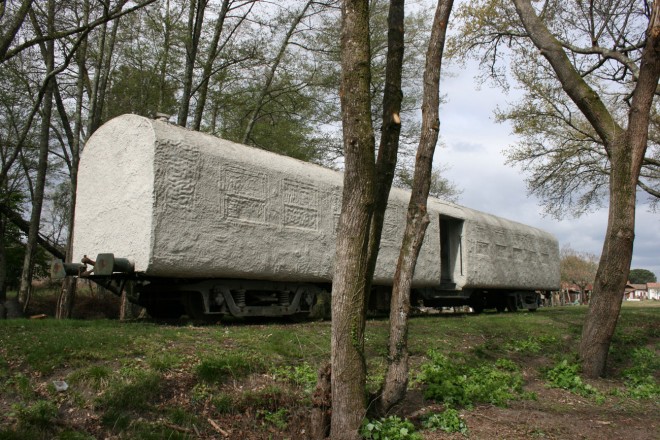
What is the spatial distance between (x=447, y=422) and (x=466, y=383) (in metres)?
1.26

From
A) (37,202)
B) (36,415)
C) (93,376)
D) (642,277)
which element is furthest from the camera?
(642,277)

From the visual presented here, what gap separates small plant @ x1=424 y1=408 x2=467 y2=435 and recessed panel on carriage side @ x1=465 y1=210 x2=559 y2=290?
10.4 metres

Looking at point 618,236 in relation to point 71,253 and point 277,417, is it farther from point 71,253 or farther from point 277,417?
point 71,253

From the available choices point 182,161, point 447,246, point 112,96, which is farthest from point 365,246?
point 112,96

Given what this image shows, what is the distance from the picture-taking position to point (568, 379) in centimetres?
795

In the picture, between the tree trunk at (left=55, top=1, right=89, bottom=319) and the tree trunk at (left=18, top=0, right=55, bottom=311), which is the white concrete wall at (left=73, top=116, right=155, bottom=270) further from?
the tree trunk at (left=18, top=0, right=55, bottom=311)

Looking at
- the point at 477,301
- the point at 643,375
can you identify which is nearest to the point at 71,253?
the point at 643,375

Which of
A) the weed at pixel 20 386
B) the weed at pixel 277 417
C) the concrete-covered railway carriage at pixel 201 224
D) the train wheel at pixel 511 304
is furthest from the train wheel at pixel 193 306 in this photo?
the train wheel at pixel 511 304

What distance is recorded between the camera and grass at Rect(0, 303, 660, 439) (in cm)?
507

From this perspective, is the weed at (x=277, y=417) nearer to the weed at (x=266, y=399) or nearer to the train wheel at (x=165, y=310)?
the weed at (x=266, y=399)

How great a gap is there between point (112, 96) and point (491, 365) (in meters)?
17.9

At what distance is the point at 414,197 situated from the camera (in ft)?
19.8

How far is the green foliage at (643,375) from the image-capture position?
307 inches

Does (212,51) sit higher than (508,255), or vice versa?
(212,51)
